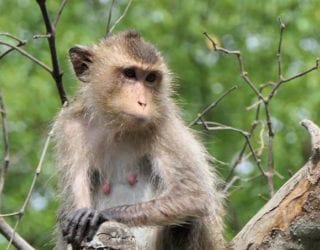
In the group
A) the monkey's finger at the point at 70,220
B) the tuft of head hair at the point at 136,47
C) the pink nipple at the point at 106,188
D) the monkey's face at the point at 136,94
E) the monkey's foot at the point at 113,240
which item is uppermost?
the tuft of head hair at the point at 136,47

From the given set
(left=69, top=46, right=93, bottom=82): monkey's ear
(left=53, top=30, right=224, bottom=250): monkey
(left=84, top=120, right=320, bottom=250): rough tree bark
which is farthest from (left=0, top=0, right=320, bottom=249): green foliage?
(left=84, top=120, right=320, bottom=250): rough tree bark

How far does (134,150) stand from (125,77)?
20.5 inches

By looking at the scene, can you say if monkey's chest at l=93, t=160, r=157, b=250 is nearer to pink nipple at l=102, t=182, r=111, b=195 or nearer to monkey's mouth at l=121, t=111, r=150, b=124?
pink nipple at l=102, t=182, r=111, b=195

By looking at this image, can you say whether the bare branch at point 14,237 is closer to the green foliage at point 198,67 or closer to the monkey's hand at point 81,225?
the monkey's hand at point 81,225

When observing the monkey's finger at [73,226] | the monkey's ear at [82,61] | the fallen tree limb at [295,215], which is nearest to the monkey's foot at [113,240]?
the monkey's finger at [73,226]

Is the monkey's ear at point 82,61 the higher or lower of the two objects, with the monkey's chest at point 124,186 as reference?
higher

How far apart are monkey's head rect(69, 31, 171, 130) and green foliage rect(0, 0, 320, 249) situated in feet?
17.2

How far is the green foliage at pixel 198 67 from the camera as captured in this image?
41.9ft

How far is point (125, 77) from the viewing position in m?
6.49

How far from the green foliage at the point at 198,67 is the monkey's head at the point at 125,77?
17.2 ft

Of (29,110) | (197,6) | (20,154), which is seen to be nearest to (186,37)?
(197,6)

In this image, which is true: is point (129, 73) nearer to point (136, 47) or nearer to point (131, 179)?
point (136, 47)

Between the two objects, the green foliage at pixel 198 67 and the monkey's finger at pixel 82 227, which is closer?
the monkey's finger at pixel 82 227

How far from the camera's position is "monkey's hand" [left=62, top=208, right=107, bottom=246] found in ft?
17.1
